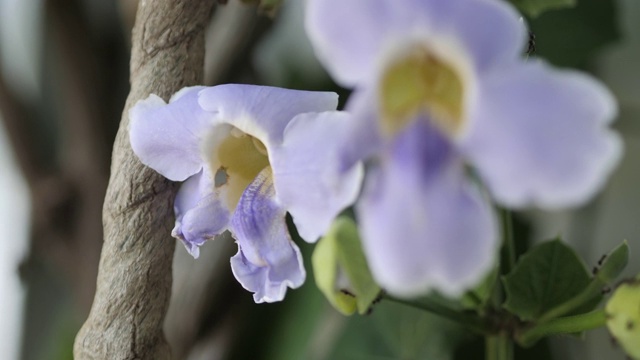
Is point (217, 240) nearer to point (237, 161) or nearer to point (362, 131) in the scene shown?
point (237, 161)

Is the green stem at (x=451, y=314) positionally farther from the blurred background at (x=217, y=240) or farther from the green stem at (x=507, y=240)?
the blurred background at (x=217, y=240)

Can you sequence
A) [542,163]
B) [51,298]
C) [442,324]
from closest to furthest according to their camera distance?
[542,163]
[442,324]
[51,298]

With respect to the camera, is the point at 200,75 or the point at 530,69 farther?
the point at 200,75

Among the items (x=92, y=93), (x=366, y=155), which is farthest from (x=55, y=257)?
(x=366, y=155)

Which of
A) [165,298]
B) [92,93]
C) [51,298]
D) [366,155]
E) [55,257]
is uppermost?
[366,155]

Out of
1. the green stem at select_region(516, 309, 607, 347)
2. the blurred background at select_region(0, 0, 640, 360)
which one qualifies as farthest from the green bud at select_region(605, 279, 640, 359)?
the blurred background at select_region(0, 0, 640, 360)

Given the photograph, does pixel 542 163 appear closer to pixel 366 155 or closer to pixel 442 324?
pixel 366 155

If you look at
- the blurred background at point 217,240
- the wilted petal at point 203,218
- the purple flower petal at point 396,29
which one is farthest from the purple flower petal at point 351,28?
the blurred background at point 217,240

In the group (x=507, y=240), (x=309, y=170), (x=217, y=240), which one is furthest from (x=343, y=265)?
(x=217, y=240)
